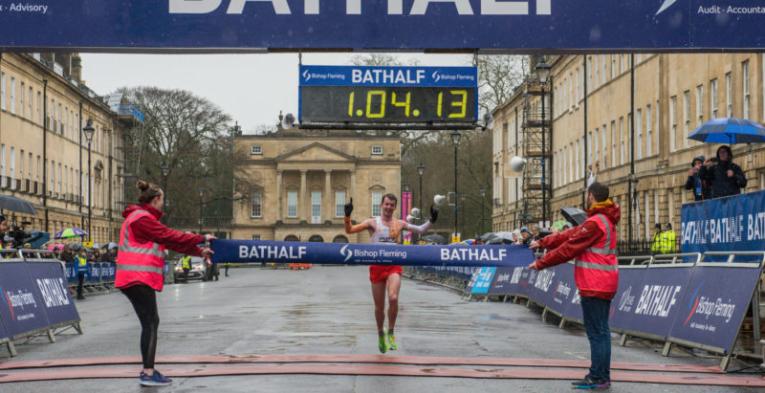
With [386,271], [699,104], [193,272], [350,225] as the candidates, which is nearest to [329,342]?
[386,271]

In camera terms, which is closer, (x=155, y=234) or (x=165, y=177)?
(x=155, y=234)

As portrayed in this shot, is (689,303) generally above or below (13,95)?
below

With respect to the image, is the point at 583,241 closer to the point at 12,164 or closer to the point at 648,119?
the point at 648,119

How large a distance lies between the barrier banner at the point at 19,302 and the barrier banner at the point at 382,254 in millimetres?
3642

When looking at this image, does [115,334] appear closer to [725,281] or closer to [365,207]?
[725,281]

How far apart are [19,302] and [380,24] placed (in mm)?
6561

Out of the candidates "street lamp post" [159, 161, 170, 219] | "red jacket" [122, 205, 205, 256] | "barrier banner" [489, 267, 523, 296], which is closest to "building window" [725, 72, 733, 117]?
"barrier banner" [489, 267, 523, 296]

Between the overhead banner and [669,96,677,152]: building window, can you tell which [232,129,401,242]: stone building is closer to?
[669,96,677,152]: building window

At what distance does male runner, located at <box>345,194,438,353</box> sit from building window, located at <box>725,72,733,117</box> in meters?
29.2

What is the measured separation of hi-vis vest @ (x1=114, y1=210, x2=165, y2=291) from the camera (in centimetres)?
1259

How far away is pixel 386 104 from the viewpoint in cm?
2086

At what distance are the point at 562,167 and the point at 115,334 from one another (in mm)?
61455

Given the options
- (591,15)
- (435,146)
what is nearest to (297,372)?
(591,15)

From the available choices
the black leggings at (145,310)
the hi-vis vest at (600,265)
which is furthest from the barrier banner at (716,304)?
the black leggings at (145,310)
